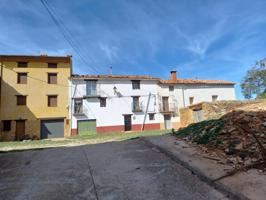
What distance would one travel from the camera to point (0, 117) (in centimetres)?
2427

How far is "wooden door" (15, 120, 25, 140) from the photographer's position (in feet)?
80.0

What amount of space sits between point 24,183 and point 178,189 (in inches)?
107

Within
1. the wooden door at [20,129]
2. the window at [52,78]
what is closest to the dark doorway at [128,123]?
the window at [52,78]

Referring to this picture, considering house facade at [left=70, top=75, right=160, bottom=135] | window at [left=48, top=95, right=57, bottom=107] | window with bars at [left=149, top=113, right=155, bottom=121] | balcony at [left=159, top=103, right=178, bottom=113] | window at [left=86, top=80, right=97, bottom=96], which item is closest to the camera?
window at [left=48, top=95, right=57, bottom=107]

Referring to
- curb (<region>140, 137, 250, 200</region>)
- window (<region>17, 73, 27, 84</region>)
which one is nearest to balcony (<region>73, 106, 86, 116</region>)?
window (<region>17, 73, 27, 84</region>)

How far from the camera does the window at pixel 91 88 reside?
88.8 feet

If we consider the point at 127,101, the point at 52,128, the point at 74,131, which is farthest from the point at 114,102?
the point at 52,128

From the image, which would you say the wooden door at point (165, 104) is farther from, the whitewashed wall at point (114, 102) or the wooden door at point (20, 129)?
the wooden door at point (20, 129)

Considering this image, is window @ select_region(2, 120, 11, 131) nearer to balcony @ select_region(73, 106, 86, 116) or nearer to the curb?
balcony @ select_region(73, 106, 86, 116)

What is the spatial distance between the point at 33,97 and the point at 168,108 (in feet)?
57.3


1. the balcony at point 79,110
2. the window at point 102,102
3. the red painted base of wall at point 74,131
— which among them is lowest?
the red painted base of wall at point 74,131

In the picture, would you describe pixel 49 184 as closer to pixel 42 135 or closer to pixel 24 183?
pixel 24 183

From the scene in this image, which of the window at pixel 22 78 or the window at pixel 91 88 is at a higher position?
the window at pixel 22 78

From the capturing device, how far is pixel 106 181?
3.73m
